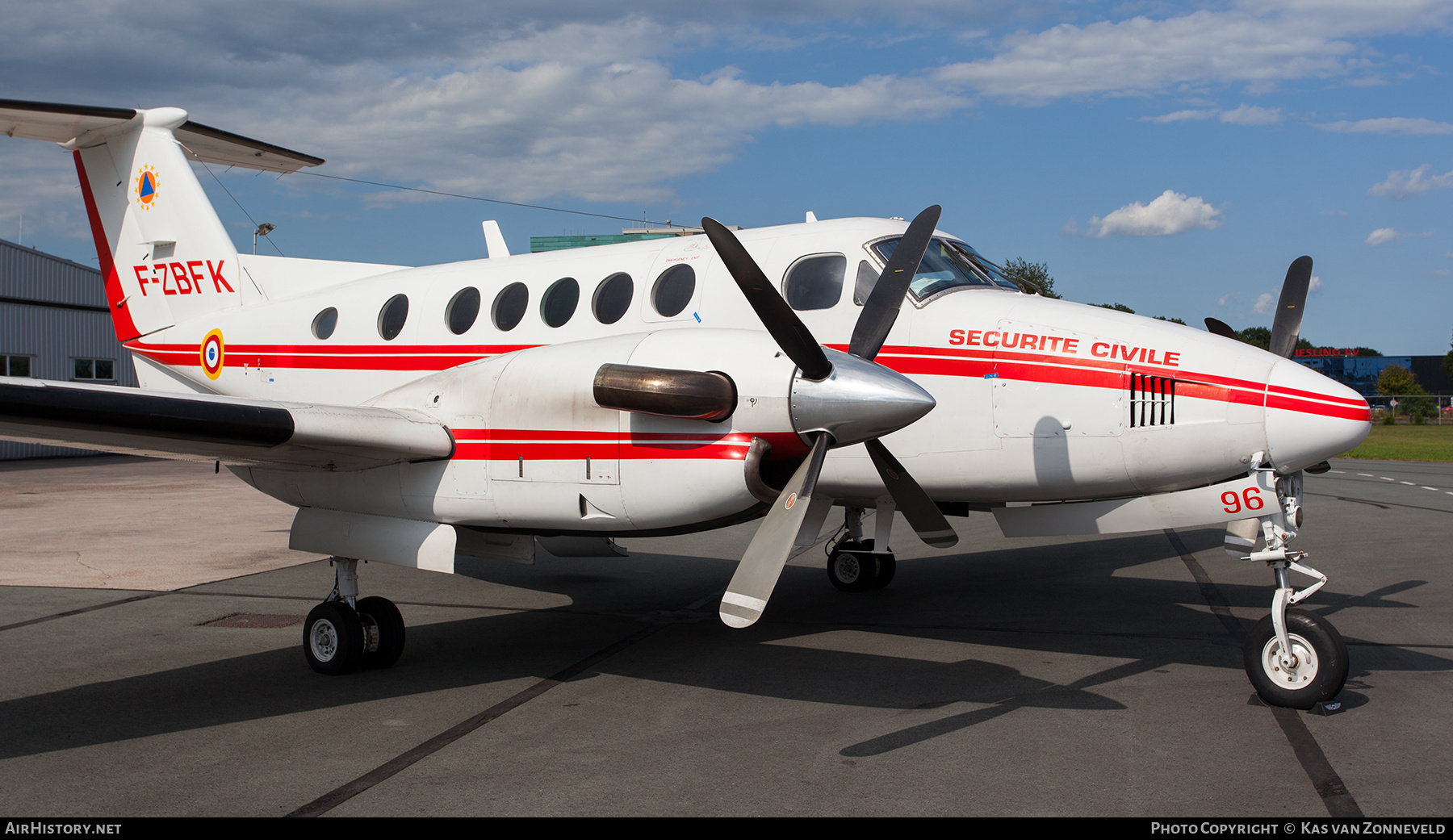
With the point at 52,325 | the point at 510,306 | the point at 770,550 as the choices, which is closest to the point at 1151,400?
the point at 770,550

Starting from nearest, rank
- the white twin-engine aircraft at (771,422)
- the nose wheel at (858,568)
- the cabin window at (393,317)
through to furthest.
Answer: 1. the white twin-engine aircraft at (771,422)
2. the cabin window at (393,317)
3. the nose wheel at (858,568)

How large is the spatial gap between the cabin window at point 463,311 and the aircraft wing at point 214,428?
172cm

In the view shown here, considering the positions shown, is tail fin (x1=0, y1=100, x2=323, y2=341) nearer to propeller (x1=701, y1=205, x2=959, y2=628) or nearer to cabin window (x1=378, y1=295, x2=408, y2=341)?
cabin window (x1=378, y1=295, x2=408, y2=341)

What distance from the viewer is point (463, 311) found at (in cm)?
831

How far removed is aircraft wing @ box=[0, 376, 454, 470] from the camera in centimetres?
514

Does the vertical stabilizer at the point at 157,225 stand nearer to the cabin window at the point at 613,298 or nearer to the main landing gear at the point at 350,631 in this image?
the main landing gear at the point at 350,631

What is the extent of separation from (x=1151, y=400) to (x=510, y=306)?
196 inches

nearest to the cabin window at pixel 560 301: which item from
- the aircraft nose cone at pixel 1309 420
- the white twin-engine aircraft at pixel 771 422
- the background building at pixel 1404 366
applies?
the white twin-engine aircraft at pixel 771 422

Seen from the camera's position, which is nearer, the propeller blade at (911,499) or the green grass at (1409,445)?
the propeller blade at (911,499)

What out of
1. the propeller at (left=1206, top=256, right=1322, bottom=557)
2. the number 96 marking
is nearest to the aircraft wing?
the number 96 marking

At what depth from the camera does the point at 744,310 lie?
23.2ft

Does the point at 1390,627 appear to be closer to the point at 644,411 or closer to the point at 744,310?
the point at 744,310

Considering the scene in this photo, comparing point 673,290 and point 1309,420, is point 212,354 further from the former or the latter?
point 1309,420

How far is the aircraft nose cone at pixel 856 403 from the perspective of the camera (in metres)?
5.10
